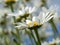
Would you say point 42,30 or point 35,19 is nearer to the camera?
point 35,19

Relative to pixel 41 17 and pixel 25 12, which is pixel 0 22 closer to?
pixel 25 12

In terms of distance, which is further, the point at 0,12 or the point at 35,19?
the point at 0,12

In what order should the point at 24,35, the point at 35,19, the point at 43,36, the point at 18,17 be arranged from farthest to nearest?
the point at 43,36
the point at 24,35
the point at 18,17
the point at 35,19

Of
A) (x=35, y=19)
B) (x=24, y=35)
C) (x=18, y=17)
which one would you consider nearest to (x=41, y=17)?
(x=35, y=19)

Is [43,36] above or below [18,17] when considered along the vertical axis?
below

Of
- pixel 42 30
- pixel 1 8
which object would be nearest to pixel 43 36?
pixel 42 30

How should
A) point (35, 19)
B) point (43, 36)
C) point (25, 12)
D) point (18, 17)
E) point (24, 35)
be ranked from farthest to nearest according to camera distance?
point (43, 36)
point (24, 35)
point (18, 17)
point (25, 12)
point (35, 19)

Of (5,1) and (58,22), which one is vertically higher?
(5,1)

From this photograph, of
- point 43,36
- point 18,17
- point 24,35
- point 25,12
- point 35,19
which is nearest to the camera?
point 35,19

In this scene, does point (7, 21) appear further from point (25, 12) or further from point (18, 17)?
point (25, 12)
